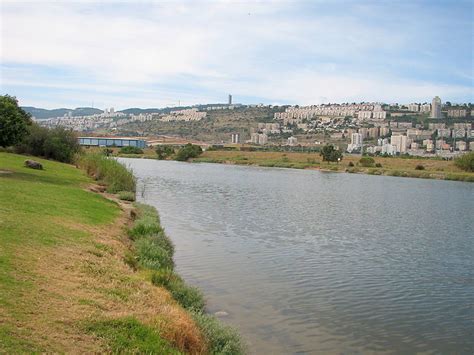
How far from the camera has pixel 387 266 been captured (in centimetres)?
1997

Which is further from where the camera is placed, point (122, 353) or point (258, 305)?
point (258, 305)

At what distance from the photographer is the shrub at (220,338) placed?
9539 mm

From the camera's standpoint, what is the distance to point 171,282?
12602 mm

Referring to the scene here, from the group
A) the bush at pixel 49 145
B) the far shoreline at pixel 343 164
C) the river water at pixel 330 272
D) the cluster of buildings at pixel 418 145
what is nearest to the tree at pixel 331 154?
the far shoreline at pixel 343 164

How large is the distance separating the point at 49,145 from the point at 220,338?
1705 inches

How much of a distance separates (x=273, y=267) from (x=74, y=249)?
812cm

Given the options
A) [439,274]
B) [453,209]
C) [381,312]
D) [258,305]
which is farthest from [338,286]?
[453,209]

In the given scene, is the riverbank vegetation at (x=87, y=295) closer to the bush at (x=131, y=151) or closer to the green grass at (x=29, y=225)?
the green grass at (x=29, y=225)

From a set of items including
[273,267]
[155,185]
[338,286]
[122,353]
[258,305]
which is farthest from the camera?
[155,185]

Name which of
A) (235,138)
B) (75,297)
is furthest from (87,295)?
(235,138)

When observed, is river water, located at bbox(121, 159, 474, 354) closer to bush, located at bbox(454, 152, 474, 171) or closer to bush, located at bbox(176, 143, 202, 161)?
bush, located at bbox(454, 152, 474, 171)

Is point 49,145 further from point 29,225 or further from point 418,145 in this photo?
point 418,145

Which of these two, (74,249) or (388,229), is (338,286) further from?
(388,229)

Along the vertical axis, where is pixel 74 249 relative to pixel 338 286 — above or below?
above
